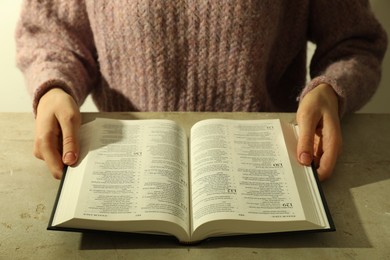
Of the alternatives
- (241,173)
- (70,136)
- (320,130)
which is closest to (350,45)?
(320,130)

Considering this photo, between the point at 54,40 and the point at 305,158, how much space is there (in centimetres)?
46

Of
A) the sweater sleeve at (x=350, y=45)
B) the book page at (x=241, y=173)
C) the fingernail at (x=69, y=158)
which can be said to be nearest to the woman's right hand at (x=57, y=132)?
the fingernail at (x=69, y=158)

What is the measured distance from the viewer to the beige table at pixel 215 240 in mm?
481

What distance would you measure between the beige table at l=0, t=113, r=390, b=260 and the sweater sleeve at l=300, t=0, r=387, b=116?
0.40 ft

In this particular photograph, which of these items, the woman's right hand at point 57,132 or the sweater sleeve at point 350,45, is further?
the sweater sleeve at point 350,45

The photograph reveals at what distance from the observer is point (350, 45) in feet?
2.53

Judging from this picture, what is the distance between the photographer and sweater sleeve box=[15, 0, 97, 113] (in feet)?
2.39

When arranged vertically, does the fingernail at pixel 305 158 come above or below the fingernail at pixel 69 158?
above

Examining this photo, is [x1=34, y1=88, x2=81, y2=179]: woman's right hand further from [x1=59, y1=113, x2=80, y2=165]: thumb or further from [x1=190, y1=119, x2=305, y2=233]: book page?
[x1=190, y1=119, x2=305, y2=233]: book page

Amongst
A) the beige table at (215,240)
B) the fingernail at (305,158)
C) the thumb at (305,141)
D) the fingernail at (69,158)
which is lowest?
the beige table at (215,240)

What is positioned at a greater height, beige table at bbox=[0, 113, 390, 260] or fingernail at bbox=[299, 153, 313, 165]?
fingernail at bbox=[299, 153, 313, 165]

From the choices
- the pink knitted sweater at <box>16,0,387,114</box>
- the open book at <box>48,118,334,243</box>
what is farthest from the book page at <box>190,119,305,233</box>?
the pink knitted sweater at <box>16,0,387,114</box>

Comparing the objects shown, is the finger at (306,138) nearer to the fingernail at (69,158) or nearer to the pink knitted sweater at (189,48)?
the pink knitted sweater at (189,48)

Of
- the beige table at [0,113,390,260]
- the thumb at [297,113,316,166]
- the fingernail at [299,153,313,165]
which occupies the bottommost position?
the beige table at [0,113,390,260]
